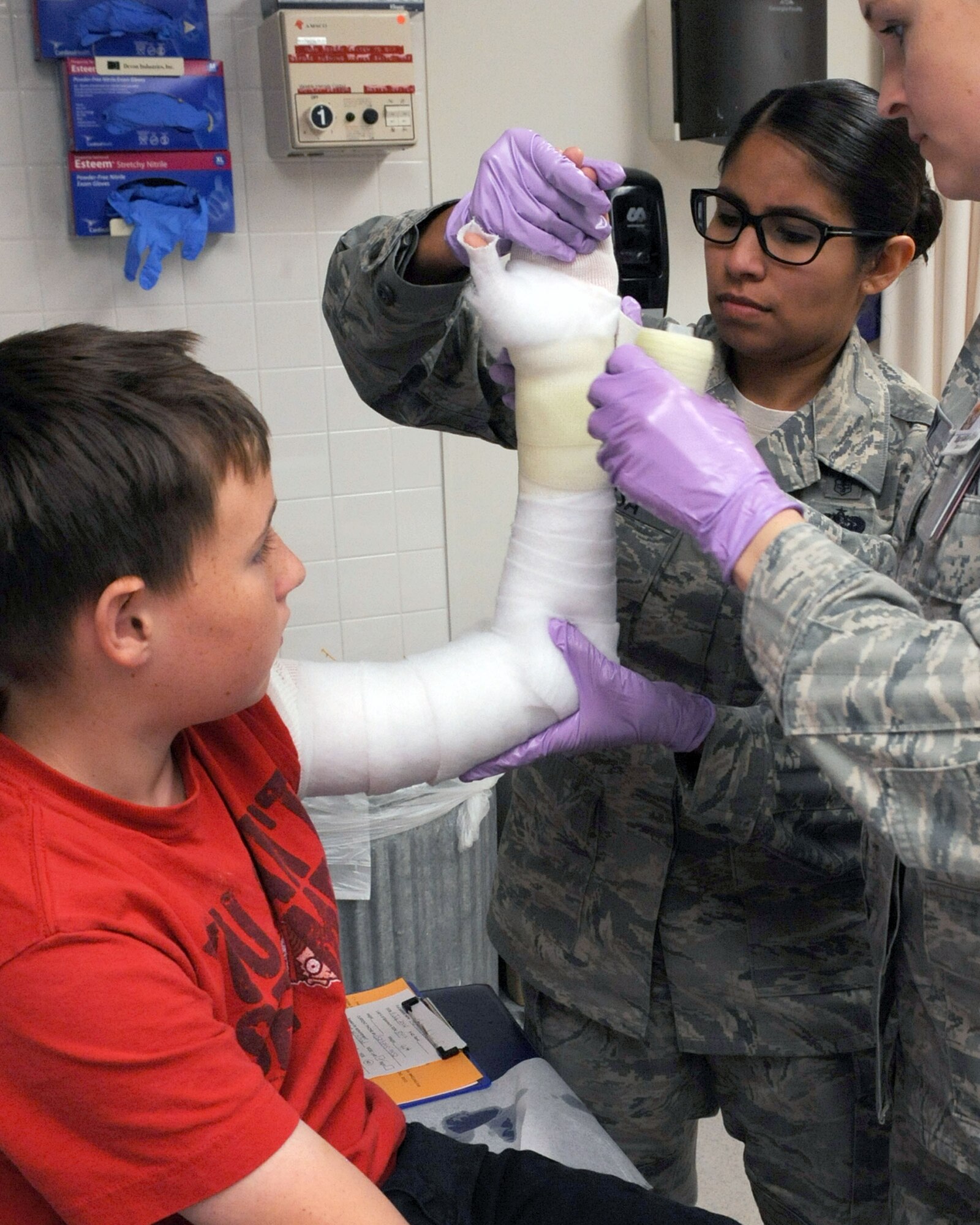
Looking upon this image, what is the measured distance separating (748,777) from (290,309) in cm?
173

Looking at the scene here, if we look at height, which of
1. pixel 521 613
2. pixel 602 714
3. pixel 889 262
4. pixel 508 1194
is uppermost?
pixel 889 262

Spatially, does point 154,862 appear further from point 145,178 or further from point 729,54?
point 729,54

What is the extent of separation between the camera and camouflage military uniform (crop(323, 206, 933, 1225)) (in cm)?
144

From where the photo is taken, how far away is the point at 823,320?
57.8 inches

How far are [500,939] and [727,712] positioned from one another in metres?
0.47

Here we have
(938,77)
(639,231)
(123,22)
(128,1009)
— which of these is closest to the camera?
(128,1009)

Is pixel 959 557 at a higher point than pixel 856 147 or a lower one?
lower

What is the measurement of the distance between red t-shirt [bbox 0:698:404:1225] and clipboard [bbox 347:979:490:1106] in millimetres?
374

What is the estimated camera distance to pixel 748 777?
138 cm

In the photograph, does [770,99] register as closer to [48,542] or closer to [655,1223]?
[48,542]

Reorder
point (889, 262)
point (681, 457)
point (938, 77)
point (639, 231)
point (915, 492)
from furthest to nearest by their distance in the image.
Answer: point (639, 231)
point (889, 262)
point (915, 492)
point (681, 457)
point (938, 77)

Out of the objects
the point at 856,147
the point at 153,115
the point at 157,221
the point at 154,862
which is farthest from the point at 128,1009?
the point at 153,115

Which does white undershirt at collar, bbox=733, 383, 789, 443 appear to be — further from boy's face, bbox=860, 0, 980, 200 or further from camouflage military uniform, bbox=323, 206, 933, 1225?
boy's face, bbox=860, 0, 980, 200

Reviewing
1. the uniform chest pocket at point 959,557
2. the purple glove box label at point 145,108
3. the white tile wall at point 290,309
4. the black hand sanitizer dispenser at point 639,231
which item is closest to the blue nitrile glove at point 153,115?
the purple glove box label at point 145,108
